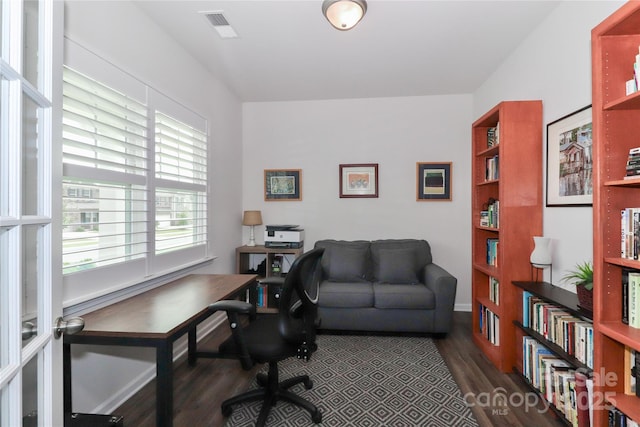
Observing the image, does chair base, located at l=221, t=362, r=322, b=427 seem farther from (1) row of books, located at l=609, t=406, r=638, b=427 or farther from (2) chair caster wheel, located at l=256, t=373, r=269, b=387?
(1) row of books, located at l=609, t=406, r=638, b=427

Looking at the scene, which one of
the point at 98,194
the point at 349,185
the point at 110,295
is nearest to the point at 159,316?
the point at 110,295

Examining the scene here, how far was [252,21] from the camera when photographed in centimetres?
235

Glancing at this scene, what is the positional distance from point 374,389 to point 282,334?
0.97m

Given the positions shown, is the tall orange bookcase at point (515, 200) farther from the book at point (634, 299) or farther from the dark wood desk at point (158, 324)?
the dark wood desk at point (158, 324)

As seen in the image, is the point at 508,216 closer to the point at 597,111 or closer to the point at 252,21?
the point at 597,111

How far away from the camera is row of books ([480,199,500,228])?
2.67 m

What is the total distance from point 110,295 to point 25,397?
50.7 inches

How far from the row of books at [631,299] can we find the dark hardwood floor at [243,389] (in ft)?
2.92

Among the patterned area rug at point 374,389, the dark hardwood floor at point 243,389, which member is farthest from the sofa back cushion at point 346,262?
the dark hardwood floor at point 243,389

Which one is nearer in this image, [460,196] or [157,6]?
[157,6]

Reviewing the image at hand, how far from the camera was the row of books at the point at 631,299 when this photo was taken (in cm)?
136

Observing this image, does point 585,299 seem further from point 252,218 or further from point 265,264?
point 252,218

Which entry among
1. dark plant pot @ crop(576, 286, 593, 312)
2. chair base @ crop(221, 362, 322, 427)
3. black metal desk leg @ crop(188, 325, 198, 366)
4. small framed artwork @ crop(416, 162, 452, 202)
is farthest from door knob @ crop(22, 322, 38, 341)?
small framed artwork @ crop(416, 162, 452, 202)

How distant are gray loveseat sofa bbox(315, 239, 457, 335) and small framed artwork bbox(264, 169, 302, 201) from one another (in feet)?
3.66
